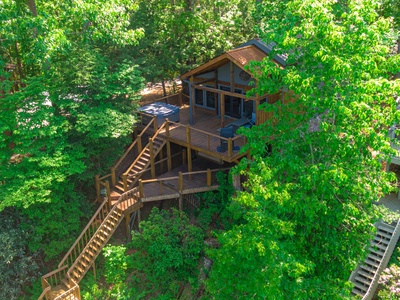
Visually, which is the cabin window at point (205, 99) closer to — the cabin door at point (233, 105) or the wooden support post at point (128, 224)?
the cabin door at point (233, 105)

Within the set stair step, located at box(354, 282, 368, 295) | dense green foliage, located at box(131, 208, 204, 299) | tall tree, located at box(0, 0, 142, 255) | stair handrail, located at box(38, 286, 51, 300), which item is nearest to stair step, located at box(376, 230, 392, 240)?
stair step, located at box(354, 282, 368, 295)

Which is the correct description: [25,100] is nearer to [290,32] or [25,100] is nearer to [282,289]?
[290,32]

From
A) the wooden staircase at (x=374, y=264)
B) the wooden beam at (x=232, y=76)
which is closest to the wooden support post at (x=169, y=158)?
the wooden beam at (x=232, y=76)

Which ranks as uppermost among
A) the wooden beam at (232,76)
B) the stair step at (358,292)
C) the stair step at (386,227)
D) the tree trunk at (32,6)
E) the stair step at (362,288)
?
the tree trunk at (32,6)

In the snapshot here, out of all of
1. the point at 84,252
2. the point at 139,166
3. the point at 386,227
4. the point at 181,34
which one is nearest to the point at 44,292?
the point at 84,252

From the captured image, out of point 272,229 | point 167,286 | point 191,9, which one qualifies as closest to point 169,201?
point 167,286

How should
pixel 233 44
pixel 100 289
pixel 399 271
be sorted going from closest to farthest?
pixel 399 271 < pixel 100 289 < pixel 233 44

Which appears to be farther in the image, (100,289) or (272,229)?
(100,289)
